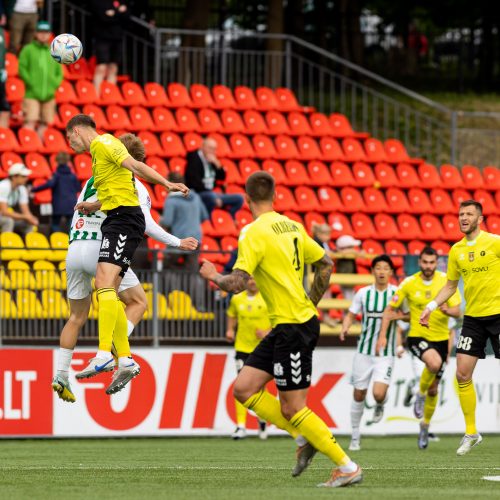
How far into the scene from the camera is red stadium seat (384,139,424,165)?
25562mm

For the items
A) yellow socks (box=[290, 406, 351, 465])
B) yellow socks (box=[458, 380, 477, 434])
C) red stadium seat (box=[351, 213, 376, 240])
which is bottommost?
yellow socks (box=[458, 380, 477, 434])

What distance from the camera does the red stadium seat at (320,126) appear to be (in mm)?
25350

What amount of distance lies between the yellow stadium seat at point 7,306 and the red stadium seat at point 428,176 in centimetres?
954

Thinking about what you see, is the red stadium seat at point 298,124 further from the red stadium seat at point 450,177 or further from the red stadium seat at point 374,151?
the red stadium seat at point 450,177

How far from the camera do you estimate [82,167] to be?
2217 centimetres

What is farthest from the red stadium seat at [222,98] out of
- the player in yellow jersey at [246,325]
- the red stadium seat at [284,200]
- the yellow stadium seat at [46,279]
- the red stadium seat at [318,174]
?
the yellow stadium seat at [46,279]

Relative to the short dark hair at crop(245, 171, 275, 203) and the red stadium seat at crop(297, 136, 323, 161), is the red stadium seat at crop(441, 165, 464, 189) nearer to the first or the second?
the red stadium seat at crop(297, 136, 323, 161)

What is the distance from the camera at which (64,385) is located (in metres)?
12.0

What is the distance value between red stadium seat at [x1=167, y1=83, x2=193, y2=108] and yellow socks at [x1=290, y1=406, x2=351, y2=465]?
48.3 ft

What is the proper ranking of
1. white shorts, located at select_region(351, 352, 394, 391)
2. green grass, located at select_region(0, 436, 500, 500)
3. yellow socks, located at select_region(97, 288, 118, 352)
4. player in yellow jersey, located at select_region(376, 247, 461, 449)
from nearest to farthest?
1. green grass, located at select_region(0, 436, 500, 500)
2. yellow socks, located at select_region(97, 288, 118, 352)
3. player in yellow jersey, located at select_region(376, 247, 461, 449)
4. white shorts, located at select_region(351, 352, 394, 391)

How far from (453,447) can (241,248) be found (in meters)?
7.41

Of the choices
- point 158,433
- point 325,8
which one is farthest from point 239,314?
point 325,8

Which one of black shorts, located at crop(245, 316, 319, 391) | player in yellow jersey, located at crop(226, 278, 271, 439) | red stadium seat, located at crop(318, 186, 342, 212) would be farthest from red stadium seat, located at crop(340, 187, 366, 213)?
black shorts, located at crop(245, 316, 319, 391)

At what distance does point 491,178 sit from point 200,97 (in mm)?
5405
